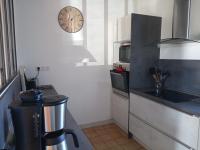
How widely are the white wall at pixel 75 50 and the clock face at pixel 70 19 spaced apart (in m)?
0.07

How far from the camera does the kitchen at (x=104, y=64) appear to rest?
2.30m

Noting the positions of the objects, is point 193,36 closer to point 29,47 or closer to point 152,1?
point 152,1

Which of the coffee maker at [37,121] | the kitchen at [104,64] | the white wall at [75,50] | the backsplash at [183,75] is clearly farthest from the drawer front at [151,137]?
the coffee maker at [37,121]

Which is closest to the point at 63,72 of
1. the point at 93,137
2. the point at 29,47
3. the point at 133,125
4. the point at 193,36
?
the point at 29,47

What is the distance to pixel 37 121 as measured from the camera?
877mm

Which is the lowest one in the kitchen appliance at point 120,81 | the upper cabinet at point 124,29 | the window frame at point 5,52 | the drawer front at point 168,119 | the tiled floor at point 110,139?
the tiled floor at point 110,139

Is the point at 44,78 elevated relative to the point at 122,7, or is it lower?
lower

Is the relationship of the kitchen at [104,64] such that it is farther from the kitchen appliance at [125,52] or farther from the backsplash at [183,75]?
the kitchen appliance at [125,52]

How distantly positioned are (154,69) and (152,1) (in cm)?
114

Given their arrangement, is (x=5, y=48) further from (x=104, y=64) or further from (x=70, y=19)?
(x=104, y=64)

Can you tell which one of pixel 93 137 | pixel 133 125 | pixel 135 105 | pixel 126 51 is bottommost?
pixel 93 137

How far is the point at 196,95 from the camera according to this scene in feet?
Result: 7.83

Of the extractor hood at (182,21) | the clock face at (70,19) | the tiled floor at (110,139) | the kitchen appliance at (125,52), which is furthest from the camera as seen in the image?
the clock face at (70,19)

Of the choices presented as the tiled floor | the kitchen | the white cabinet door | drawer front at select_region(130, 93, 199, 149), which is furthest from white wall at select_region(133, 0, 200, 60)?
the tiled floor
